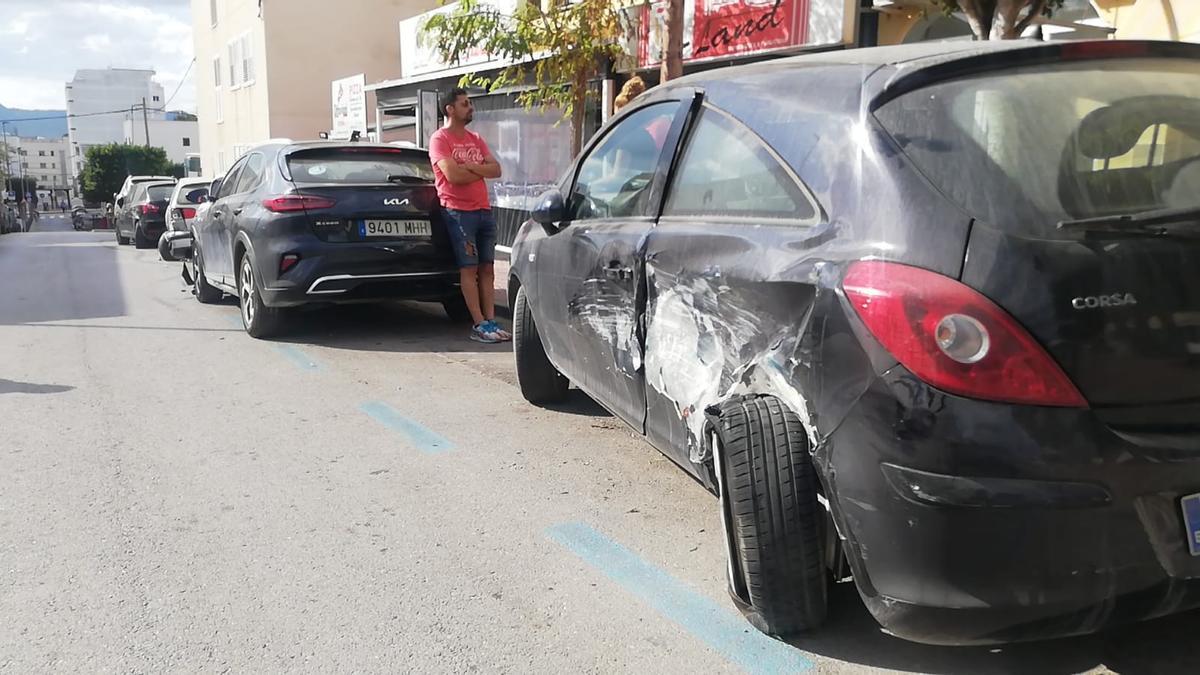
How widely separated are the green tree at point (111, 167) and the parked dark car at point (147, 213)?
64.4 m

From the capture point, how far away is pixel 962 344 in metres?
2.11

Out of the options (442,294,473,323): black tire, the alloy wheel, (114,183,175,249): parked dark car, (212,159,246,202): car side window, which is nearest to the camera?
the alloy wheel

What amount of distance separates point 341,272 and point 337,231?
309mm

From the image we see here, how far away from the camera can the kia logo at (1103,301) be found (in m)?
2.10

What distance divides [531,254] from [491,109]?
10.8m

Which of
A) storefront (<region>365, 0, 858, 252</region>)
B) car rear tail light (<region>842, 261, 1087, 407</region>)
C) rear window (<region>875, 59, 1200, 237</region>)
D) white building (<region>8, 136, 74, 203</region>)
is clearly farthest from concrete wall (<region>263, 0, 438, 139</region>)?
white building (<region>8, 136, 74, 203</region>)

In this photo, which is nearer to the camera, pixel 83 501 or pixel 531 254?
pixel 83 501

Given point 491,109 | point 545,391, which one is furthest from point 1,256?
point 545,391

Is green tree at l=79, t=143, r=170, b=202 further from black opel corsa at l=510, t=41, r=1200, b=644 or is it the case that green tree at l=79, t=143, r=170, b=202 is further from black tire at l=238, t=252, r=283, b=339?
black opel corsa at l=510, t=41, r=1200, b=644

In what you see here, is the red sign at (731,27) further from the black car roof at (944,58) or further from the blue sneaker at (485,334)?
the black car roof at (944,58)

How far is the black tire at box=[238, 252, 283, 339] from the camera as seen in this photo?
759cm

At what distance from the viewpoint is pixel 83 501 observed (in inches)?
156

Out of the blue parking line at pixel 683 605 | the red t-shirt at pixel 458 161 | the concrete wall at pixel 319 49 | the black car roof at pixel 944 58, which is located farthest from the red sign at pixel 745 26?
the concrete wall at pixel 319 49

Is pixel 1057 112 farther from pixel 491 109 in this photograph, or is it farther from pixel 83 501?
pixel 491 109
